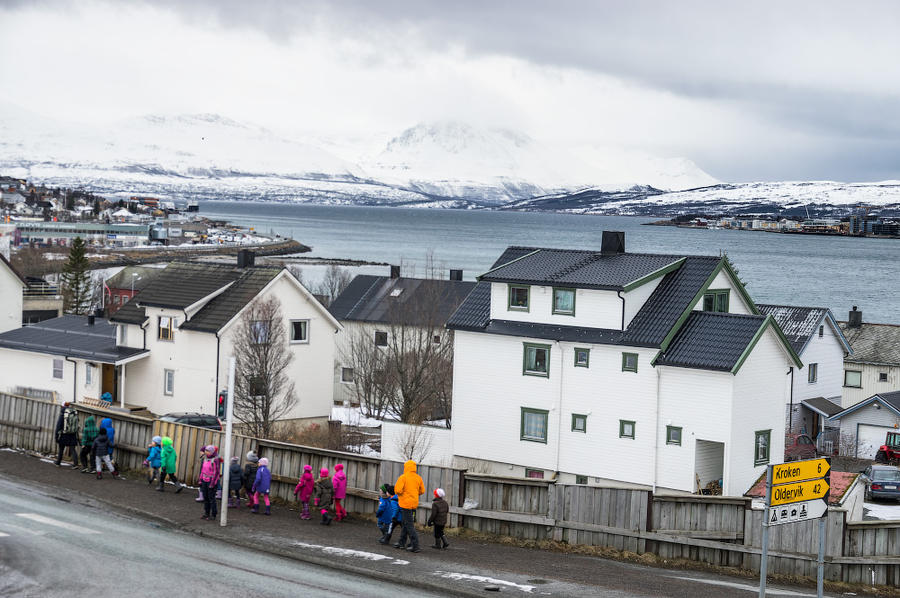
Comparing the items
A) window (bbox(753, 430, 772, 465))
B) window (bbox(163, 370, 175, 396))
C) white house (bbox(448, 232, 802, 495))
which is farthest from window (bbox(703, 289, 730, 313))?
window (bbox(163, 370, 175, 396))

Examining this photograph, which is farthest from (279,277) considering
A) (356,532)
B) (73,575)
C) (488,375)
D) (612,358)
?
(73,575)

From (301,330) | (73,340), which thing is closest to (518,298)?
(301,330)

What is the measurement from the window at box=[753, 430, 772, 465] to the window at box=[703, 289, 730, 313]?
5266 mm

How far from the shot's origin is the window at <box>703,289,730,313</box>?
4084 cm

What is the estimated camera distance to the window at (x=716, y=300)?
40.8 metres

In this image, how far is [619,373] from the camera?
3847 centimetres

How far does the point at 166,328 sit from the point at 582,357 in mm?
19442

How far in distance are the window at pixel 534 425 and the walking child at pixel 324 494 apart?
16.8 meters

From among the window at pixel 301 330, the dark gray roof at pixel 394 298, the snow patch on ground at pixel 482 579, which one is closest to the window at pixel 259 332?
the window at pixel 301 330

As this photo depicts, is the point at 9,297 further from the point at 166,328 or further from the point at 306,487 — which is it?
the point at 306,487

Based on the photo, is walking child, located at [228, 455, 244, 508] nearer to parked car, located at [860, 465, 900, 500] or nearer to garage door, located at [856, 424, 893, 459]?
parked car, located at [860, 465, 900, 500]

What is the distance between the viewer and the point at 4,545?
69.8 ft

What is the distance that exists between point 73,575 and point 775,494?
462 inches

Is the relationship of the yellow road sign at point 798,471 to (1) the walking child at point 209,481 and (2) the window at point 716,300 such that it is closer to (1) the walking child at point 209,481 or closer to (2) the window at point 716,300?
(1) the walking child at point 209,481
